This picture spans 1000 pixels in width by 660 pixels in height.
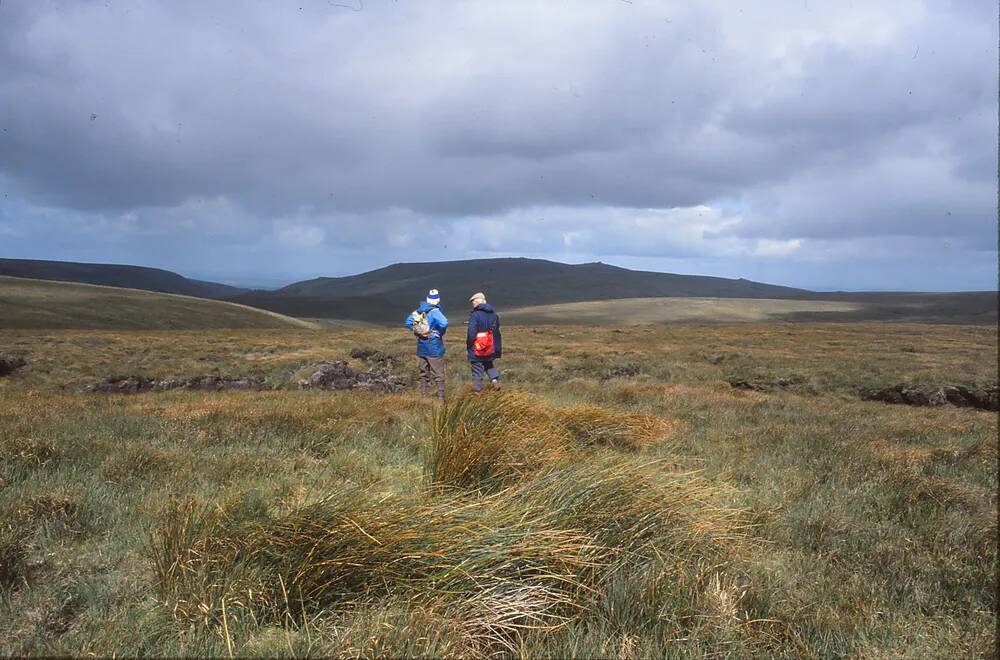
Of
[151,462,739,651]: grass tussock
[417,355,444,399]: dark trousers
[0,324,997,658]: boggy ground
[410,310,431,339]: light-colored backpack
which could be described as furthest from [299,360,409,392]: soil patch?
[151,462,739,651]: grass tussock

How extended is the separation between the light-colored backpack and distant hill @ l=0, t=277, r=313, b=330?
63.6 m

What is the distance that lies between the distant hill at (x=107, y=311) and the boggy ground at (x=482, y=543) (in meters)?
67.6

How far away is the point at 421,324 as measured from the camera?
38.9 ft

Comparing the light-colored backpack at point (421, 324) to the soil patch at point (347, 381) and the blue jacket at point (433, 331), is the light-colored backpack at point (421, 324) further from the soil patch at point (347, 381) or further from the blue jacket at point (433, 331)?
the soil patch at point (347, 381)

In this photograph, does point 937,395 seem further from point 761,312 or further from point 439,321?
point 761,312

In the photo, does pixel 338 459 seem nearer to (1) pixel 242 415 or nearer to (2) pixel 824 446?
(1) pixel 242 415

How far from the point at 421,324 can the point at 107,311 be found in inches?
3246

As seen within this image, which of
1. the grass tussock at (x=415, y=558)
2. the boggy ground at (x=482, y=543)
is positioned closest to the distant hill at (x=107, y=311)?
the boggy ground at (x=482, y=543)

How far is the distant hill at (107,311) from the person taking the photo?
66.6m

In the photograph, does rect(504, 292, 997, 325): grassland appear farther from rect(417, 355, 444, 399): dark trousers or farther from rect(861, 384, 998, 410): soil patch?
rect(417, 355, 444, 399): dark trousers

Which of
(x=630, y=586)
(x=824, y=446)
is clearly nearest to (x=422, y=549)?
(x=630, y=586)

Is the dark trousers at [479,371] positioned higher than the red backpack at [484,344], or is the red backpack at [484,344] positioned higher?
the red backpack at [484,344]

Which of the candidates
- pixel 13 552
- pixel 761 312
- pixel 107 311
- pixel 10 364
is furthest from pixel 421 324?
pixel 761 312

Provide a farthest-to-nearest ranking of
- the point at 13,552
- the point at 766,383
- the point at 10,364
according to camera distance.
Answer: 1. the point at 10,364
2. the point at 766,383
3. the point at 13,552
